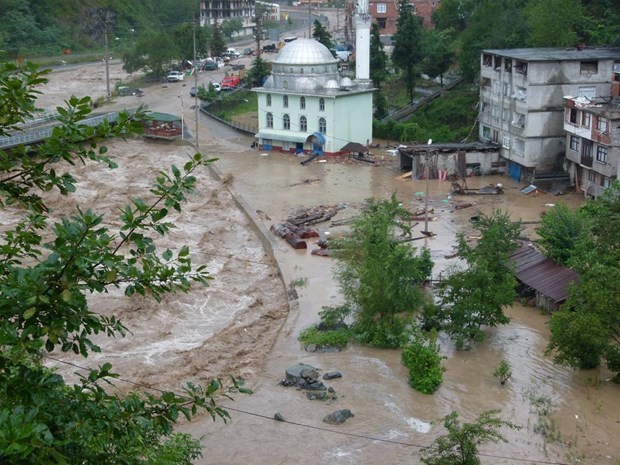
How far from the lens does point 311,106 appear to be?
159 ft

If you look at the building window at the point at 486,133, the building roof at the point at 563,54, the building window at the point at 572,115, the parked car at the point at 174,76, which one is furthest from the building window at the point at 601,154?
the parked car at the point at 174,76

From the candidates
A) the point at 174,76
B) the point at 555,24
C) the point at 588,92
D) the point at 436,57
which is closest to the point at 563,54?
the point at 588,92

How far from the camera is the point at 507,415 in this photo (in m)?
18.7

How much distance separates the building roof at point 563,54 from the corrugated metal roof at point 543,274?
49.1 feet

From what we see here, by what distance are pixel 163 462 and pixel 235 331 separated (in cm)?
1419

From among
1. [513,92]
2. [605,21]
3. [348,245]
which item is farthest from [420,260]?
[605,21]

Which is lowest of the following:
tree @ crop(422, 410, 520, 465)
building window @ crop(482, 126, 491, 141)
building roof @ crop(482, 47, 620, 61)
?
tree @ crop(422, 410, 520, 465)

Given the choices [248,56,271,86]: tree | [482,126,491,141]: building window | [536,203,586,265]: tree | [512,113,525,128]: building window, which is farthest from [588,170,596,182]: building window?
[248,56,271,86]: tree

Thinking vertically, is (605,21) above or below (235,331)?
above

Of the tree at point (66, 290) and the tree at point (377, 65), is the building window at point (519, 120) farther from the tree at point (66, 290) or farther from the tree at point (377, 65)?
the tree at point (66, 290)

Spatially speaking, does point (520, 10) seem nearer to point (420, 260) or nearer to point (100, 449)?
point (420, 260)

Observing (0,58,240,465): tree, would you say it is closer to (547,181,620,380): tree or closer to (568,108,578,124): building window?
(547,181,620,380): tree

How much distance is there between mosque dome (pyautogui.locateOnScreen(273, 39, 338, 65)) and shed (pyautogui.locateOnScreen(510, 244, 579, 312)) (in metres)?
25.8

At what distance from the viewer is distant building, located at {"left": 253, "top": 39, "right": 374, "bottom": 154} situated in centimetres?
4781
